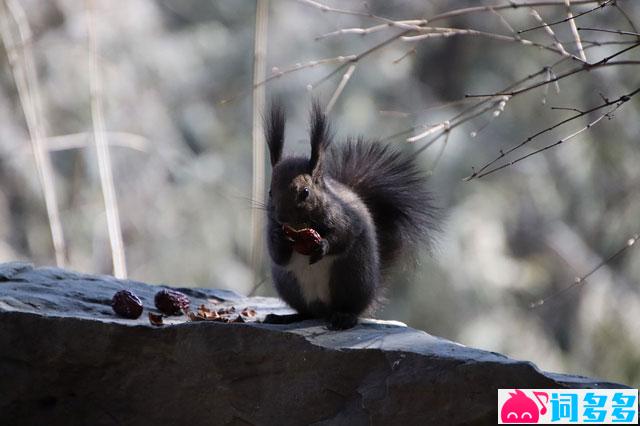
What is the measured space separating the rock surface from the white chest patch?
185mm

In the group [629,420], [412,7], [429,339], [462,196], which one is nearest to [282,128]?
[429,339]

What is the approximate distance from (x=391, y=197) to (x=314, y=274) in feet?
1.22

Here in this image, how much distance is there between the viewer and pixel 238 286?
19.7 ft

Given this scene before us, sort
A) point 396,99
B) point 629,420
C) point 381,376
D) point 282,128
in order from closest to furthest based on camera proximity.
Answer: point 629,420
point 381,376
point 282,128
point 396,99

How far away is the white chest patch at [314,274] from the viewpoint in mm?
2377

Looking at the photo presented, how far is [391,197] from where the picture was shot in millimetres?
2635

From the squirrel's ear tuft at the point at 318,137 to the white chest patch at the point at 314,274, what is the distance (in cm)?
20

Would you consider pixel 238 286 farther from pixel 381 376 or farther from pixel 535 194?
pixel 381 376

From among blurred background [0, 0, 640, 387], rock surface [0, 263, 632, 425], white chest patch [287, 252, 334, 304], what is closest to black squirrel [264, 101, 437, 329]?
white chest patch [287, 252, 334, 304]

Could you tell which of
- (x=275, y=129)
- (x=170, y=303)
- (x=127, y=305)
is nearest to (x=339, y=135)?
(x=275, y=129)

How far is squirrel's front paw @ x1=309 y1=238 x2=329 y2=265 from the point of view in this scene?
2.30m

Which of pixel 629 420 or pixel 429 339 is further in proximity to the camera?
pixel 429 339

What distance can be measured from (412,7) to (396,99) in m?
0.76

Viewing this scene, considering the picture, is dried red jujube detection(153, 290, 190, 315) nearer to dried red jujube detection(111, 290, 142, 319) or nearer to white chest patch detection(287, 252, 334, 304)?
dried red jujube detection(111, 290, 142, 319)
